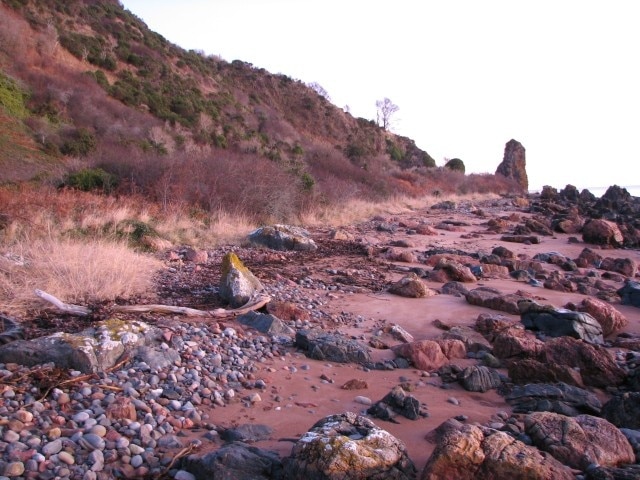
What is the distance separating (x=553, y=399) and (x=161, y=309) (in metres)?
3.76

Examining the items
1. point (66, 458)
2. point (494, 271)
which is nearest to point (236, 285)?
point (66, 458)

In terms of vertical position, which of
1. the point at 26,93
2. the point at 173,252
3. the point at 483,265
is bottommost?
the point at 173,252

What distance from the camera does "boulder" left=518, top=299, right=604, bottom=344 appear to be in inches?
245

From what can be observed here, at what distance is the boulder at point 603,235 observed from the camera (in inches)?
663

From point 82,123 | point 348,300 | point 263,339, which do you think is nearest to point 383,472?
point 263,339

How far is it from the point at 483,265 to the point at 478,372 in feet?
19.6

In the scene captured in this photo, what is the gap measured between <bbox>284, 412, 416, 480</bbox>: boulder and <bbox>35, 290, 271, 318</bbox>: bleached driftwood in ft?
9.34

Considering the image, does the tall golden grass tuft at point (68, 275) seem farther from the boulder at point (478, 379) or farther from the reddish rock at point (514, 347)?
the reddish rock at point (514, 347)

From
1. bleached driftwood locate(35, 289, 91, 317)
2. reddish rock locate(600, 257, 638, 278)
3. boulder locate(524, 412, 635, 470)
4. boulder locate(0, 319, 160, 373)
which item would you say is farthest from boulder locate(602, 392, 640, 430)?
reddish rock locate(600, 257, 638, 278)

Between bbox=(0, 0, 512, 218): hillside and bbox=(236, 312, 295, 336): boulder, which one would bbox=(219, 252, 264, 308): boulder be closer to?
bbox=(236, 312, 295, 336): boulder

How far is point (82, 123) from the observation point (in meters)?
21.3

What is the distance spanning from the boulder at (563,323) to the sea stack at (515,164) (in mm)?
48546

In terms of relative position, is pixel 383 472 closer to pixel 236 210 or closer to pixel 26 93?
pixel 236 210

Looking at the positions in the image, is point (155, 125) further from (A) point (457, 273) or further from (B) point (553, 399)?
(B) point (553, 399)
